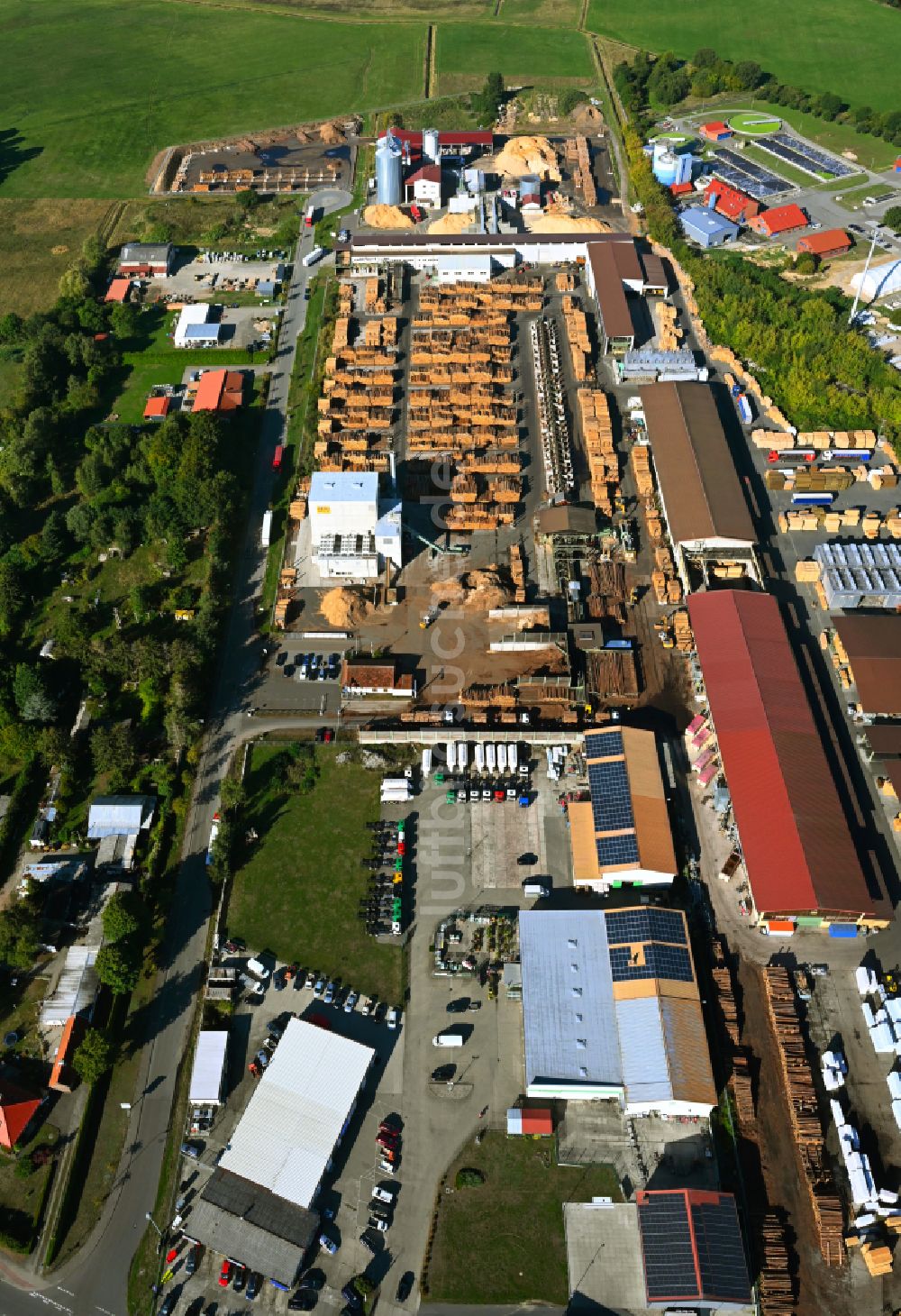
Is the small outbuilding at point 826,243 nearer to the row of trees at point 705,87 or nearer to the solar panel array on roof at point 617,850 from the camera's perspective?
the row of trees at point 705,87

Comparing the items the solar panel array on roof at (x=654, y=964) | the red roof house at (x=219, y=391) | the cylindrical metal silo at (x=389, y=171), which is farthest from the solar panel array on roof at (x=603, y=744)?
the cylindrical metal silo at (x=389, y=171)

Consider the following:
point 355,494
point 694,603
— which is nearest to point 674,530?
point 694,603

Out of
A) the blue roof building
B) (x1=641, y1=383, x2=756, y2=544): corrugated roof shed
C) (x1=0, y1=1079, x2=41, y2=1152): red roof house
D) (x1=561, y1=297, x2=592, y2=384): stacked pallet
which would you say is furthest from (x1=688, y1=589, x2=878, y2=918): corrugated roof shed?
the blue roof building

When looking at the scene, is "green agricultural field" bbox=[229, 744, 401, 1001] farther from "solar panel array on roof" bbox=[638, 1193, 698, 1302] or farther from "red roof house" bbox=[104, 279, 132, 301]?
"red roof house" bbox=[104, 279, 132, 301]

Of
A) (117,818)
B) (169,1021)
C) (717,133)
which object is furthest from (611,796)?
(717,133)

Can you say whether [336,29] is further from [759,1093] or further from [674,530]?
[759,1093]
